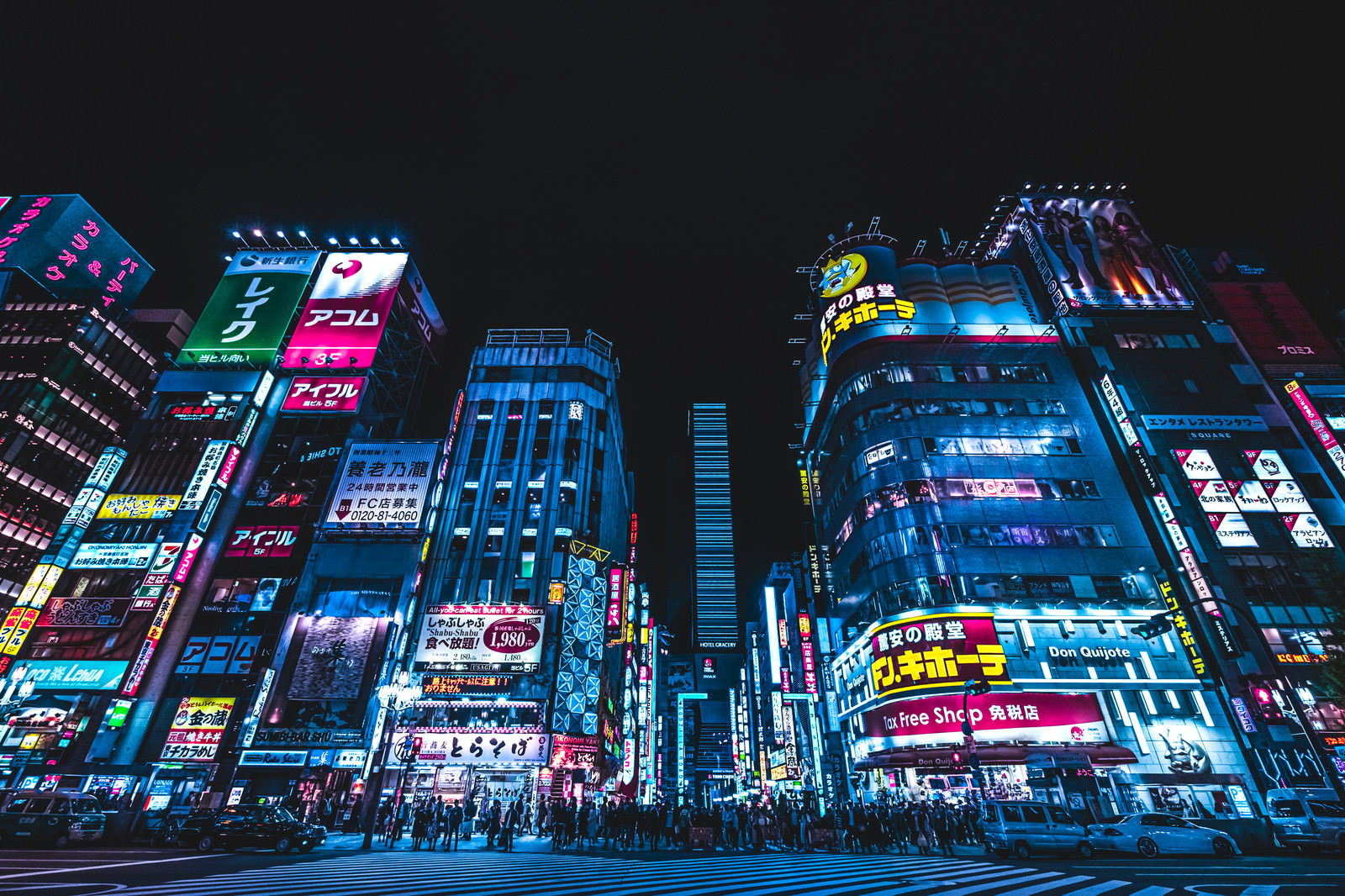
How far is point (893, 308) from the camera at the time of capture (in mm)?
52156

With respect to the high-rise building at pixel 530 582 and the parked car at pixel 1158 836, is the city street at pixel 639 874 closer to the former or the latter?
the parked car at pixel 1158 836

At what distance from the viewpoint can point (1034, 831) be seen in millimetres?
19203

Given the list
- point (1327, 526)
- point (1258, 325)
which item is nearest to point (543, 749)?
point (1327, 526)

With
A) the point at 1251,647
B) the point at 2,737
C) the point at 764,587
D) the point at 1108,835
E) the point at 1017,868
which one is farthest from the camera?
the point at 764,587

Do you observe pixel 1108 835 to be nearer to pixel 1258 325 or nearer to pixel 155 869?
pixel 155 869

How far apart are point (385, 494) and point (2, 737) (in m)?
26.7

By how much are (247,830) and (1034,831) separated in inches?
1010

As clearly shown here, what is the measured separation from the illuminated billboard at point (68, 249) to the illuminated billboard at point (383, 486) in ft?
120

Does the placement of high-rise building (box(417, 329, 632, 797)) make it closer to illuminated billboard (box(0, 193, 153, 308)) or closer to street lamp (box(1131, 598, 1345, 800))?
street lamp (box(1131, 598, 1345, 800))

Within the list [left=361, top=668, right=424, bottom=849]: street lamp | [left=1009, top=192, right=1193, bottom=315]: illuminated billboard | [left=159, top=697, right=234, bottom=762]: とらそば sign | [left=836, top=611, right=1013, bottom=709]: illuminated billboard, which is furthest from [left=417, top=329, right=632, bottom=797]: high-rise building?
[left=1009, top=192, right=1193, bottom=315]: illuminated billboard

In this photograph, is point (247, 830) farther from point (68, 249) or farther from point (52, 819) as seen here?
point (68, 249)

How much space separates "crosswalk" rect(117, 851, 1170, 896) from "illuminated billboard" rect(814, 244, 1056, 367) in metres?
42.5

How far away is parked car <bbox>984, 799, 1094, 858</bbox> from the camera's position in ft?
61.4

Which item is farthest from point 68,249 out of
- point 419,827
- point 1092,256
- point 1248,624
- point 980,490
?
point 1248,624
